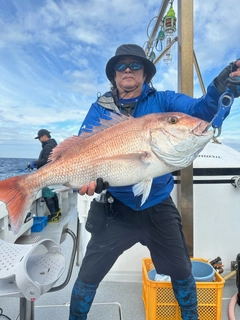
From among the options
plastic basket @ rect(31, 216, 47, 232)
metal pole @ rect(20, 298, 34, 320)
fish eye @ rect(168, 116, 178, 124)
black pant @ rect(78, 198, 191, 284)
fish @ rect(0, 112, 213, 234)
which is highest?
fish eye @ rect(168, 116, 178, 124)

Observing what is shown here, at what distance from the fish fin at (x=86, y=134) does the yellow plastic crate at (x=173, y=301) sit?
50.7 inches

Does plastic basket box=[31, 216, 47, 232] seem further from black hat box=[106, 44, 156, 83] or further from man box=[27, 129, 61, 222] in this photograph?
black hat box=[106, 44, 156, 83]

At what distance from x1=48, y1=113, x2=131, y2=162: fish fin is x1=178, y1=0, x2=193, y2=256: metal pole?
1.29m

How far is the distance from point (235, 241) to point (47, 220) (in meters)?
3.93

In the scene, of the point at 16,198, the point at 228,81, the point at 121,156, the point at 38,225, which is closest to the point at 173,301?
the point at 121,156

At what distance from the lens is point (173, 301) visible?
6.83 feet

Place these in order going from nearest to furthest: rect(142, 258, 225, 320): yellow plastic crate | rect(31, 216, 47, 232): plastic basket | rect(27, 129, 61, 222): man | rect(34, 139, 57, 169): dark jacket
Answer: rect(142, 258, 225, 320): yellow plastic crate
rect(31, 216, 47, 232): plastic basket
rect(27, 129, 61, 222): man
rect(34, 139, 57, 169): dark jacket

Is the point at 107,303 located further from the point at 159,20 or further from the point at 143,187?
the point at 159,20

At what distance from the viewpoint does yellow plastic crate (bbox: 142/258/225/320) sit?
80.4 inches

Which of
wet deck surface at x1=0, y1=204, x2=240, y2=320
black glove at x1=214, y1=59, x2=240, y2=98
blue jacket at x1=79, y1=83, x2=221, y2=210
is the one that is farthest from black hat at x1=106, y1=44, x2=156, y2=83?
wet deck surface at x1=0, y1=204, x2=240, y2=320

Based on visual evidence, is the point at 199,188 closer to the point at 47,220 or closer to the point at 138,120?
the point at 138,120

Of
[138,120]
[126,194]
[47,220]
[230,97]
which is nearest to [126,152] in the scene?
[138,120]

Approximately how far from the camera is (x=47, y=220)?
549 centimetres

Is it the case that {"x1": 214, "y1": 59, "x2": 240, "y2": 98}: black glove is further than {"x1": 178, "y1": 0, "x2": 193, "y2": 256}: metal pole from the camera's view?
No
